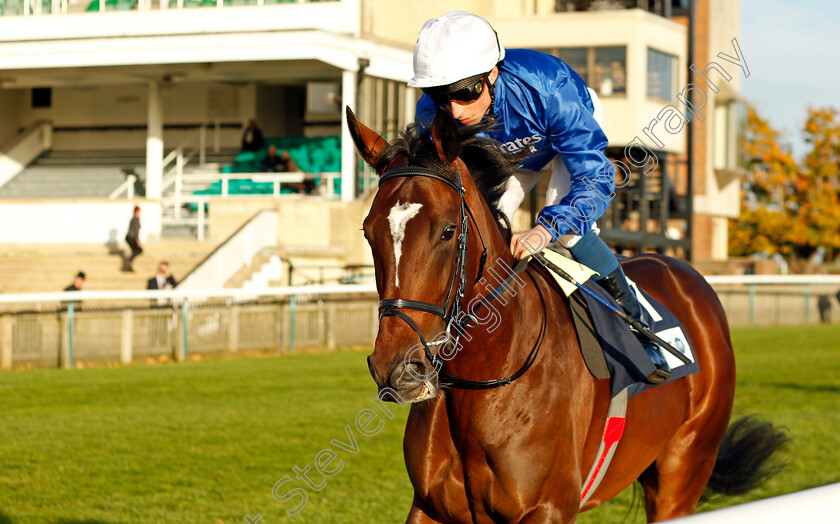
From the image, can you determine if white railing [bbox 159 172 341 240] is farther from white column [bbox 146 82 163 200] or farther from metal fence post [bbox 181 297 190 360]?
metal fence post [bbox 181 297 190 360]

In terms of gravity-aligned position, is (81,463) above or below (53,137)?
below

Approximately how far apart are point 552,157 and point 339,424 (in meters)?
4.44

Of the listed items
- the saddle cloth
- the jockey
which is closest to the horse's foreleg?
the saddle cloth

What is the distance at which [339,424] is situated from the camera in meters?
7.29

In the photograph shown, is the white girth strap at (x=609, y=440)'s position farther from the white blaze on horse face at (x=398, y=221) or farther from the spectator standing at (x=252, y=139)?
the spectator standing at (x=252, y=139)

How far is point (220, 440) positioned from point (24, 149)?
18.2 metres

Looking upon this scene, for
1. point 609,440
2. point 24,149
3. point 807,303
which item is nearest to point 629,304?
point 609,440

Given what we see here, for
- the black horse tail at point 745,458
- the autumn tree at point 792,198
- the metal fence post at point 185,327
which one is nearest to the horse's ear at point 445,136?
the black horse tail at point 745,458

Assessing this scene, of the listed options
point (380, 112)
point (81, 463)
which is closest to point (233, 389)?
point (81, 463)

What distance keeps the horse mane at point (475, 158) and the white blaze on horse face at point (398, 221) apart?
0.20 m

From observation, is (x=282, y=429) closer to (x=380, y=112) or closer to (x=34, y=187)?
(x=380, y=112)

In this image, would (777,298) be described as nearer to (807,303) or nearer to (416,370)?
(807,303)

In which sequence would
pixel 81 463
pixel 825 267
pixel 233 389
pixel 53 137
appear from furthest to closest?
pixel 825 267 < pixel 53 137 < pixel 233 389 < pixel 81 463

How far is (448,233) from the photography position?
2.45m
